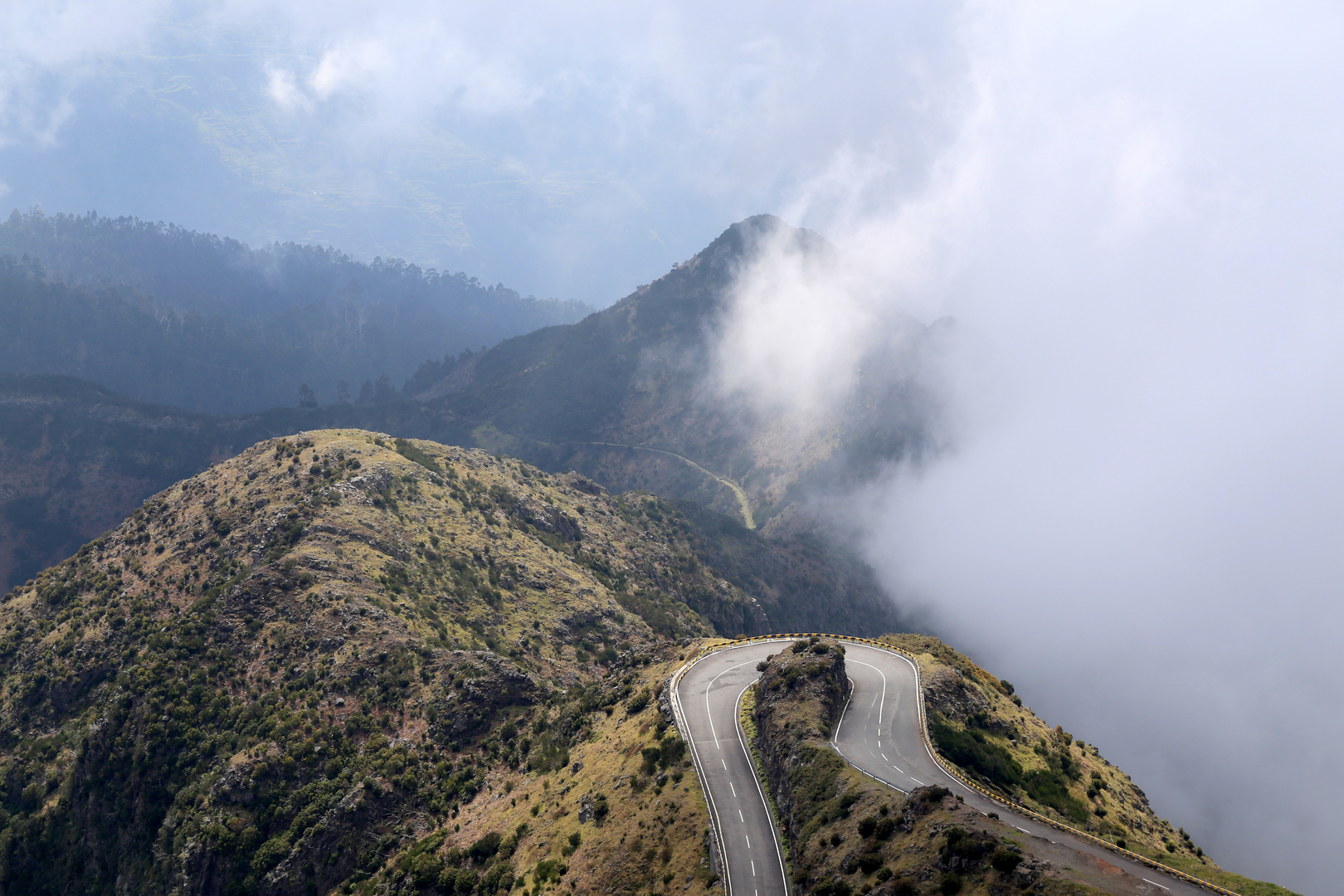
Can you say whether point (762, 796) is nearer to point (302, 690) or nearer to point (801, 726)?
point (801, 726)

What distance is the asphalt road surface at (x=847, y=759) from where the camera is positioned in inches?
1686

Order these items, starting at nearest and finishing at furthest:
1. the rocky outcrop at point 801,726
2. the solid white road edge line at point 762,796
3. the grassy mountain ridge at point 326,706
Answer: the solid white road edge line at point 762,796 → the rocky outcrop at point 801,726 → the grassy mountain ridge at point 326,706

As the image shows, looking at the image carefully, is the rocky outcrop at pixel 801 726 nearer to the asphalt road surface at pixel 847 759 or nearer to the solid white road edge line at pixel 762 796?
the solid white road edge line at pixel 762 796

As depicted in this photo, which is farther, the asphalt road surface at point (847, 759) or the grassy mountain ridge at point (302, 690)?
the grassy mountain ridge at point (302, 690)

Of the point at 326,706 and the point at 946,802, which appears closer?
the point at 946,802

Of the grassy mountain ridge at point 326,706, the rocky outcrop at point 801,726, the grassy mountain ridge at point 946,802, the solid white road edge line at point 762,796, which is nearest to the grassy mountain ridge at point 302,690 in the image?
the grassy mountain ridge at point 326,706

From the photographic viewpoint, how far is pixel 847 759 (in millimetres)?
59688

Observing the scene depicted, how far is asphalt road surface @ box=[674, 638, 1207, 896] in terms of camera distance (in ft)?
140

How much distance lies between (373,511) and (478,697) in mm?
41674

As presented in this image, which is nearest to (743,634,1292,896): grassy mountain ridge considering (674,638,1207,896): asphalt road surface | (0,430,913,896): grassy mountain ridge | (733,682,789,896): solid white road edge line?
(733,682,789,896): solid white road edge line

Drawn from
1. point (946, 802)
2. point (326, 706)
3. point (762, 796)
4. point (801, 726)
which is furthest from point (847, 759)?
point (326, 706)

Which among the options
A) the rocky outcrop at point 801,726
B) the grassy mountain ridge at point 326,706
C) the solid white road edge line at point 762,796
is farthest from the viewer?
the grassy mountain ridge at point 326,706

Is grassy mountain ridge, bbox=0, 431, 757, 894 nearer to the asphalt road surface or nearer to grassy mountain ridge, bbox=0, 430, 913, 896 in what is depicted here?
grassy mountain ridge, bbox=0, 430, 913, 896

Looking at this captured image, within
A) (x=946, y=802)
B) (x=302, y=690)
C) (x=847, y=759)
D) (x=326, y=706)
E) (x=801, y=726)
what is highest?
(x=801, y=726)
